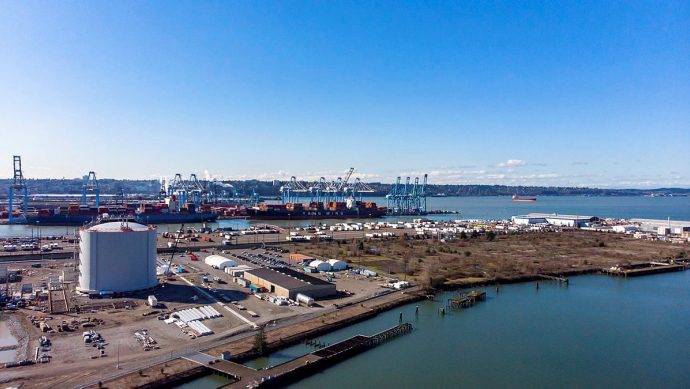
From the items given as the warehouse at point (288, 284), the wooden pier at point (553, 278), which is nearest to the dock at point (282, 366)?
the warehouse at point (288, 284)

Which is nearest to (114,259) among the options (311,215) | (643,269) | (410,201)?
Result: (643,269)

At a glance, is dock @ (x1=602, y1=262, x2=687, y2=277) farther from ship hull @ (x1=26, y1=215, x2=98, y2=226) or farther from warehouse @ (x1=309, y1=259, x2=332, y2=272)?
ship hull @ (x1=26, y1=215, x2=98, y2=226)

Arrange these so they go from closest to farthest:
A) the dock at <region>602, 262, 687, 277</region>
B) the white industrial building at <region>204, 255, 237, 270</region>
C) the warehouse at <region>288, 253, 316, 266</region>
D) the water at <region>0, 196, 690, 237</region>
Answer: the white industrial building at <region>204, 255, 237, 270</region> < the dock at <region>602, 262, 687, 277</region> < the warehouse at <region>288, 253, 316, 266</region> < the water at <region>0, 196, 690, 237</region>

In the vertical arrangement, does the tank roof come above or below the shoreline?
above

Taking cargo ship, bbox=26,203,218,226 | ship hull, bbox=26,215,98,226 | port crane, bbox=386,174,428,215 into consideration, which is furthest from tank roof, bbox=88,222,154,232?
port crane, bbox=386,174,428,215

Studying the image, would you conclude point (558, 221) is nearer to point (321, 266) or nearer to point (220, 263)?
point (321, 266)

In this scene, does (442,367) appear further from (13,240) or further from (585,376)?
(13,240)

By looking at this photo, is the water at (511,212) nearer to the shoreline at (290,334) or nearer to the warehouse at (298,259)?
the warehouse at (298,259)

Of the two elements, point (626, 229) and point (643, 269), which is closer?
point (643, 269)
